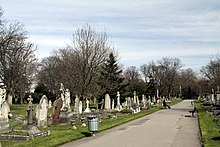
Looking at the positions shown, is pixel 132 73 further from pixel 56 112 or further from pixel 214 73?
pixel 56 112

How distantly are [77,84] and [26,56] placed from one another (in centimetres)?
1192

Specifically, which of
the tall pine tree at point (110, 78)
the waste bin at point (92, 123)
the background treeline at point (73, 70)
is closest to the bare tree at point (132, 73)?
the background treeline at point (73, 70)

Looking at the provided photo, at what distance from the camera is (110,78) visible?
176 feet

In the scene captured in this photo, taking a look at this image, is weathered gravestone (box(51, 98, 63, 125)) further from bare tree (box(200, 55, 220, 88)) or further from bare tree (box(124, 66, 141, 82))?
bare tree (box(124, 66, 141, 82))

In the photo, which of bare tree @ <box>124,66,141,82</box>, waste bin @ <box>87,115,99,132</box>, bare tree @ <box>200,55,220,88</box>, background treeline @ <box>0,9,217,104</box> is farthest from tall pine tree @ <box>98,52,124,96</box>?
bare tree @ <box>124,66,141,82</box>

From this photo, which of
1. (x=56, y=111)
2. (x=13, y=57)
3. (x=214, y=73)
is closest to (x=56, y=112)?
(x=56, y=111)

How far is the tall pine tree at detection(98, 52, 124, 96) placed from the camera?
51181 mm

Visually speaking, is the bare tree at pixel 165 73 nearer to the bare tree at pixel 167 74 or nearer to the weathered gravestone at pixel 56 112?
the bare tree at pixel 167 74

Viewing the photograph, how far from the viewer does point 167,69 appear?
111250 millimetres

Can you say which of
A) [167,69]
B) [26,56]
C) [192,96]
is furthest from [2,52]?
[192,96]

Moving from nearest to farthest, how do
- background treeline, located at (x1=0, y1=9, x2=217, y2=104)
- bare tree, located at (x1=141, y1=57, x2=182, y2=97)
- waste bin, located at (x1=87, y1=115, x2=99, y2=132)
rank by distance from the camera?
waste bin, located at (x1=87, y1=115, x2=99, y2=132) → background treeline, located at (x1=0, y1=9, x2=217, y2=104) → bare tree, located at (x1=141, y1=57, x2=182, y2=97)

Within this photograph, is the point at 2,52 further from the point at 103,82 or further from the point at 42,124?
the point at 42,124

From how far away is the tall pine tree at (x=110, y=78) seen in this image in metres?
51.2

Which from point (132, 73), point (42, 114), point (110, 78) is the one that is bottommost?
point (42, 114)
